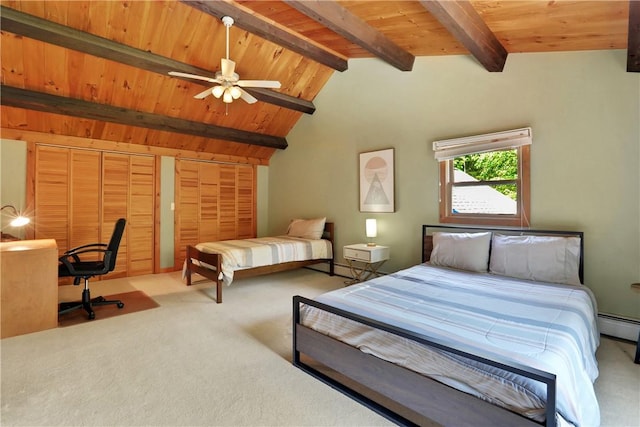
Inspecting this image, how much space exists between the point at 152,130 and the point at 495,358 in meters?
5.51

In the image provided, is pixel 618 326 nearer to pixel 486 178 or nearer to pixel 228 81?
pixel 486 178

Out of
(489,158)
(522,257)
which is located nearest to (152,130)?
(489,158)

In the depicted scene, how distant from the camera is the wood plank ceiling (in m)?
2.70

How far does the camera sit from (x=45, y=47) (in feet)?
11.1

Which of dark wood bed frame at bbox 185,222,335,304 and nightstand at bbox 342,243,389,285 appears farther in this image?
nightstand at bbox 342,243,389,285

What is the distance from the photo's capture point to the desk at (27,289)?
278 centimetres

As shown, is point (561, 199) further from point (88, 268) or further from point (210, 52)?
point (88, 268)

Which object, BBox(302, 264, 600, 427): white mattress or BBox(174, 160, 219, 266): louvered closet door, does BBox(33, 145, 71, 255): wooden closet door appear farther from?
BBox(302, 264, 600, 427): white mattress

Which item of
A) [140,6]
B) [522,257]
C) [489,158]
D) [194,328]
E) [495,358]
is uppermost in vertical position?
[140,6]

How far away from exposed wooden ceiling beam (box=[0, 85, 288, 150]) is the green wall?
163 cm

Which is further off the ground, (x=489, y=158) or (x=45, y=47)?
(x=45, y=47)

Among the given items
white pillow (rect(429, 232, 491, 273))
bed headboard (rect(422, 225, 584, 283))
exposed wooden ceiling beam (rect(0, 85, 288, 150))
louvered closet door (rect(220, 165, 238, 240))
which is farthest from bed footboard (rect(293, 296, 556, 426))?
louvered closet door (rect(220, 165, 238, 240))

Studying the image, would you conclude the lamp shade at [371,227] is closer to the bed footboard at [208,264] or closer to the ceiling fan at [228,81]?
the bed footboard at [208,264]

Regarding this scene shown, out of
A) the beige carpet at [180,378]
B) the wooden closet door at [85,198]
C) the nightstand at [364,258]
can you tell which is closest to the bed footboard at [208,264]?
the beige carpet at [180,378]
